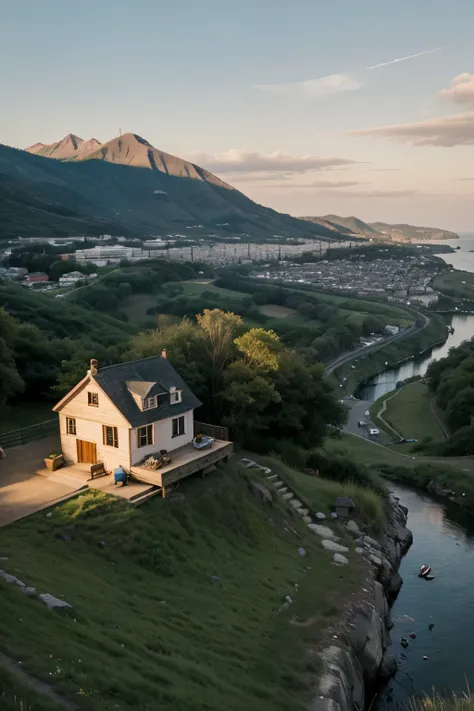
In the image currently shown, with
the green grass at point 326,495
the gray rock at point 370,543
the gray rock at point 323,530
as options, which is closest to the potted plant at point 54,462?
the green grass at point 326,495

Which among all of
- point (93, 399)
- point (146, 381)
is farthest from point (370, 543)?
point (93, 399)

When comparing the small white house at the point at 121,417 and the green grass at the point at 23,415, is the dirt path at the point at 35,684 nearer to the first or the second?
the small white house at the point at 121,417

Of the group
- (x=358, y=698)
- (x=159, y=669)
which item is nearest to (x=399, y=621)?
(x=358, y=698)

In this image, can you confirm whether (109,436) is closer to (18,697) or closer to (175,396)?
(175,396)

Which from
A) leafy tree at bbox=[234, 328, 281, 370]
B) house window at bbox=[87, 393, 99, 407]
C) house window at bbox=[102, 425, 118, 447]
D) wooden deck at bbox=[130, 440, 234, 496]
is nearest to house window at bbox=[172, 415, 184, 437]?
wooden deck at bbox=[130, 440, 234, 496]

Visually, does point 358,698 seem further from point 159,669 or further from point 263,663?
point 159,669

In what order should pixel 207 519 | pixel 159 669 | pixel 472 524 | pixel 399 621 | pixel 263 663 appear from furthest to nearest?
pixel 472 524
pixel 399 621
pixel 207 519
pixel 263 663
pixel 159 669
